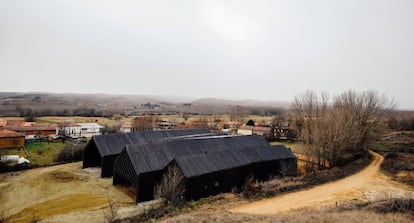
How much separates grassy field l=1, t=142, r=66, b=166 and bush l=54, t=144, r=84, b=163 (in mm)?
1424

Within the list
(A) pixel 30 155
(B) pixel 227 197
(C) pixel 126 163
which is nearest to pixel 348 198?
(B) pixel 227 197

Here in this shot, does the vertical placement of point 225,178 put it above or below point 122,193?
above

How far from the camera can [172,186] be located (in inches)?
677

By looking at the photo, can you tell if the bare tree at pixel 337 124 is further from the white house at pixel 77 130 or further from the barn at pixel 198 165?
the white house at pixel 77 130

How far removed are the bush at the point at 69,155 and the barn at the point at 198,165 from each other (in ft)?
46.0

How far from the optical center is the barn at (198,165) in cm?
1911

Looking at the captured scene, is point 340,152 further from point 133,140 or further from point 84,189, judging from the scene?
point 84,189

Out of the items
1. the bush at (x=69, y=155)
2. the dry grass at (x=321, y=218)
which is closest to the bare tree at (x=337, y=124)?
the dry grass at (x=321, y=218)

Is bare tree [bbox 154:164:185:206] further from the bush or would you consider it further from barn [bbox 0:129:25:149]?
barn [bbox 0:129:25:149]

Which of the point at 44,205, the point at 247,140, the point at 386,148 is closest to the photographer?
the point at 44,205

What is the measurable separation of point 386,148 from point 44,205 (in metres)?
49.0

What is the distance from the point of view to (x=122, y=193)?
20500 millimetres

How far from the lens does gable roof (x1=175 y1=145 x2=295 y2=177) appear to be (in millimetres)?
19297

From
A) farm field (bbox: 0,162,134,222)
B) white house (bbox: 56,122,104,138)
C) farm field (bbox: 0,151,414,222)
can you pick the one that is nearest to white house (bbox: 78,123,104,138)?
white house (bbox: 56,122,104,138)
